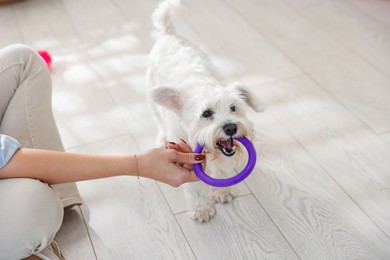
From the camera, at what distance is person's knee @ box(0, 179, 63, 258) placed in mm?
1088

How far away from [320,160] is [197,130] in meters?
0.64

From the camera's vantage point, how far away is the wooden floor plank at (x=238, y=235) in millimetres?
1579

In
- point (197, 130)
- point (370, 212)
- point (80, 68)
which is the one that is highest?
point (197, 130)

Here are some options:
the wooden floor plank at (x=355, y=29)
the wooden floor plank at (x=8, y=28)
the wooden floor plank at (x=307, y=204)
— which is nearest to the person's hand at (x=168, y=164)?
the wooden floor plank at (x=307, y=204)

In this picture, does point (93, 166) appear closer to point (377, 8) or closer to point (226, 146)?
point (226, 146)

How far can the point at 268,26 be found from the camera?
114 inches

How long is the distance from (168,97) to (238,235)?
1.75 ft

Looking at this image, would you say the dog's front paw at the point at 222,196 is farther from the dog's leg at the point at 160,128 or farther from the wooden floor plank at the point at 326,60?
the wooden floor plank at the point at 326,60

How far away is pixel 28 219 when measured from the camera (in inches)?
43.4

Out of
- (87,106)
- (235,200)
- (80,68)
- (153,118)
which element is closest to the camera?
(235,200)

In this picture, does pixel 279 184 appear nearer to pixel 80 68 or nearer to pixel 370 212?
pixel 370 212

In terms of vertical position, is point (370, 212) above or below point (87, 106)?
above

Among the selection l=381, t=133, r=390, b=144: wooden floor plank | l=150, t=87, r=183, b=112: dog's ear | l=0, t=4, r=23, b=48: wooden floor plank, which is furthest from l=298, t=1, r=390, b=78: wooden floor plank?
l=0, t=4, r=23, b=48: wooden floor plank

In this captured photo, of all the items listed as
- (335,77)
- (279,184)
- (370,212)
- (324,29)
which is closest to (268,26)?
(324,29)
